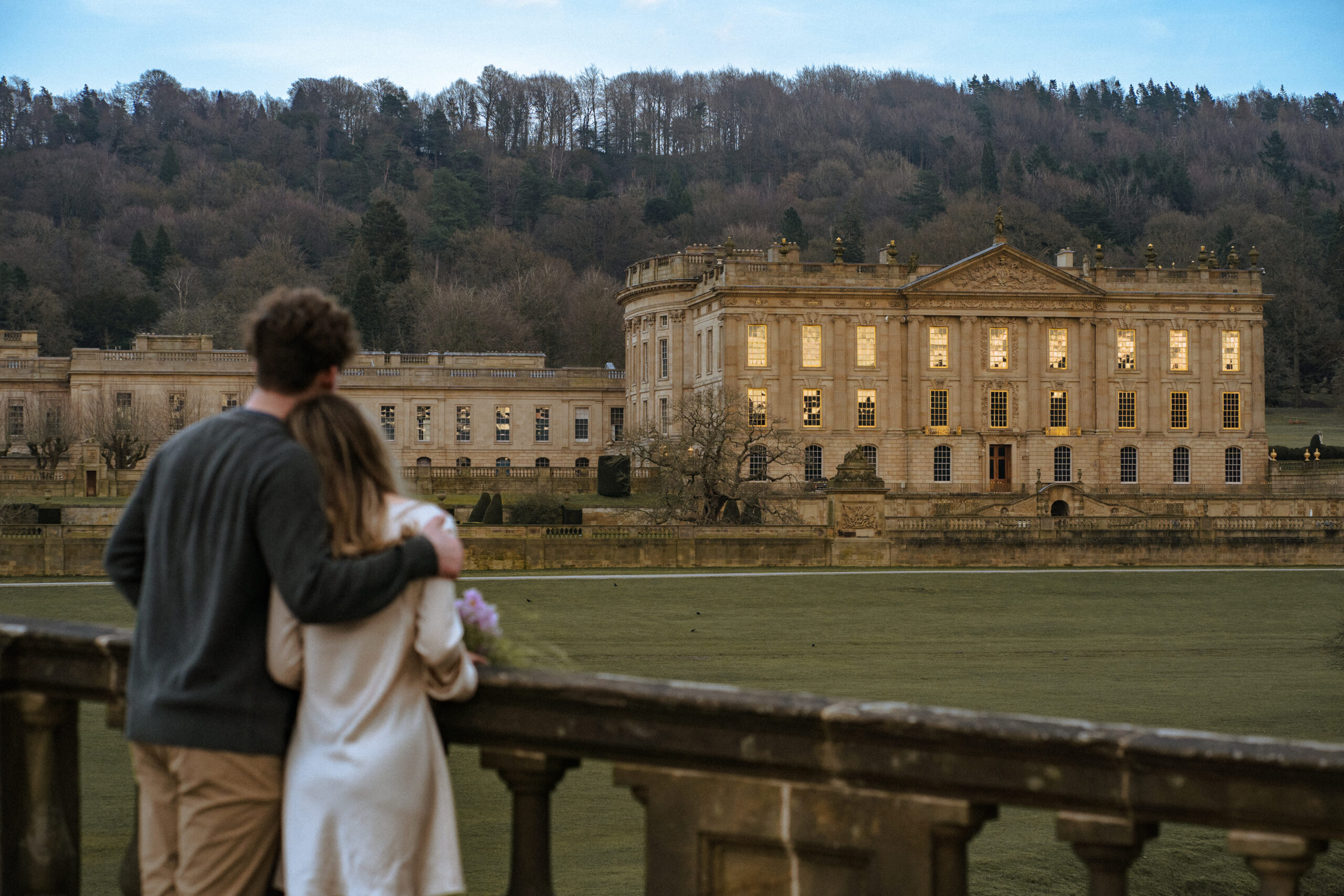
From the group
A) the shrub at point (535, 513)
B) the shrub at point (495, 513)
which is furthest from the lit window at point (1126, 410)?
the shrub at point (495, 513)

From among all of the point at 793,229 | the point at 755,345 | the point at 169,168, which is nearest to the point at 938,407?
the point at 755,345

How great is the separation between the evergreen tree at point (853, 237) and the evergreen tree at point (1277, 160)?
4880 cm

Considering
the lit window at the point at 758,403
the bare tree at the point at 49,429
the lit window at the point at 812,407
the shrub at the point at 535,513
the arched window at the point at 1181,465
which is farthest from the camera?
the arched window at the point at 1181,465

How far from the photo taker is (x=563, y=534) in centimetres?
3309

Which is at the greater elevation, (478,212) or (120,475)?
(478,212)

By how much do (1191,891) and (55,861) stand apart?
9.63 m

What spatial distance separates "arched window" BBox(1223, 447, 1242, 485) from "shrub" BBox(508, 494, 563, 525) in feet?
120

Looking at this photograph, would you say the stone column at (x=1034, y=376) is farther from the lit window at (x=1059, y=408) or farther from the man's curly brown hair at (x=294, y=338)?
the man's curly brown hair at (x=294, y=338)

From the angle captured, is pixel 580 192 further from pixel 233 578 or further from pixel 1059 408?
pixel 233 578

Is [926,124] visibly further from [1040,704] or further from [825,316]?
[1040,704]

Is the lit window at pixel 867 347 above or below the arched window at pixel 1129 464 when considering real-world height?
above

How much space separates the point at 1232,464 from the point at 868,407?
A: 17560 mm

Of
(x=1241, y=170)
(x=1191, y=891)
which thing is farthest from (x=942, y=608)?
(x=1241, y=170)

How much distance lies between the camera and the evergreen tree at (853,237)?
306 feet
